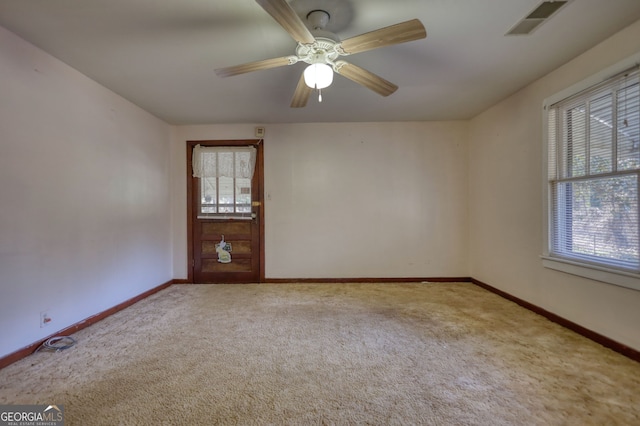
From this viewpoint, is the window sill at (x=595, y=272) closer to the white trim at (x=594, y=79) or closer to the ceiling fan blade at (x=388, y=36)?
the white trim at (x=594, y=79)

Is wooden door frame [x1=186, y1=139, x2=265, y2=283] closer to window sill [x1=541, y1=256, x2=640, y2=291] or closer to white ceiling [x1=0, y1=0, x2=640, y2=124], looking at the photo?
white ceiling [x1=0, y1=0, x2=640, y2=124]

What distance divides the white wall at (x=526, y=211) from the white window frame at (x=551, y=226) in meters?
0.06

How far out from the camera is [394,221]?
4137mm

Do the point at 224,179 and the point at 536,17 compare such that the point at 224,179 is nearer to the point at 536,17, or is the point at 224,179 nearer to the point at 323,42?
the point at 323,42

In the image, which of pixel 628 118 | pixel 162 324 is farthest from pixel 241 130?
pixel 628 118

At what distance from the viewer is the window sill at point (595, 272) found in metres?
2.00

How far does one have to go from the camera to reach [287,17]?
4.59 feet

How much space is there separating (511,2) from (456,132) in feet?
8.38

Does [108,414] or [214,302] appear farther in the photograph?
[214,302]

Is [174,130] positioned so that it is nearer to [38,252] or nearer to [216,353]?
[38,252]

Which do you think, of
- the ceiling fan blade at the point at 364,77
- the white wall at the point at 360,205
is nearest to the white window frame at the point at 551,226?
the white wall at the point at 360,205

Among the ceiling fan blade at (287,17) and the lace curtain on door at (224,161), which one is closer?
the ceiling fan blade at (287,17)

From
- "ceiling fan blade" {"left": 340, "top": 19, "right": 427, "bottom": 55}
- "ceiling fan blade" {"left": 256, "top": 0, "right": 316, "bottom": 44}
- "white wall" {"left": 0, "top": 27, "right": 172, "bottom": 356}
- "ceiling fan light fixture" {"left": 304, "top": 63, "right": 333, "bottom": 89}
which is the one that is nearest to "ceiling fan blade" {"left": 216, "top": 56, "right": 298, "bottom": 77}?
"ceiling fan light fixture" {"left": 304, "top": 63, "right": 333, "bottom": 89}

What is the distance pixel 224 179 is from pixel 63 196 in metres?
1.97
